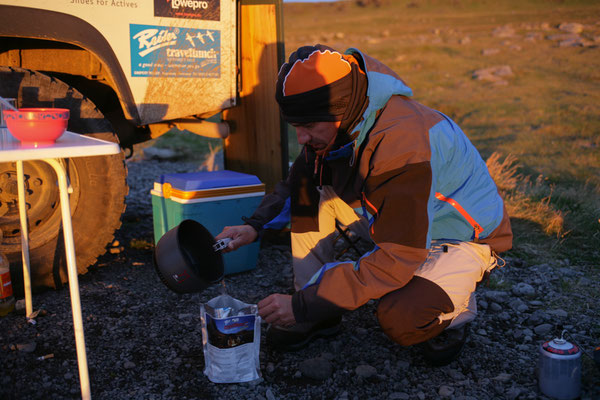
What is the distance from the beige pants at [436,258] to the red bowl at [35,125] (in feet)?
4.68

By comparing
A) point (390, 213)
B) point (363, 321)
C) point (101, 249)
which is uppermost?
point (390, 213)

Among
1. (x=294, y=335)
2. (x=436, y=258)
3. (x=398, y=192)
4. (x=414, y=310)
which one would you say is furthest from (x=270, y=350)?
(x=398, y=192)

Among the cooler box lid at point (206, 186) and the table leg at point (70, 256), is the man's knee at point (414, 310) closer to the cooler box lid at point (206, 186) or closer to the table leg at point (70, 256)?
the table leg at point (70, 256)

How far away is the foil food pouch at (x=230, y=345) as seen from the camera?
2.30 meters

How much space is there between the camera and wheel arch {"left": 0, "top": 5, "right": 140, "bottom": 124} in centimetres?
296

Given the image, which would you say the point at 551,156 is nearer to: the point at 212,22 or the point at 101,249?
the point at 212,22

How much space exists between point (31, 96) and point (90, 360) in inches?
60.6

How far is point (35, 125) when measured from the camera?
6.07 feet

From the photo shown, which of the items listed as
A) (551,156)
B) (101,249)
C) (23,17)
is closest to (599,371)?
(101,249)

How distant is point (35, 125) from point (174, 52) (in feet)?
6.14

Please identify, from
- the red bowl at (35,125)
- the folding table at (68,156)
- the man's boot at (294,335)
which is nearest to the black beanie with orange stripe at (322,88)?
the folding table at (68,156)

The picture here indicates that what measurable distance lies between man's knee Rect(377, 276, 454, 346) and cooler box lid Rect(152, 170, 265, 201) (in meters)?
1.56

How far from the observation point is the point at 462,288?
2.44 m

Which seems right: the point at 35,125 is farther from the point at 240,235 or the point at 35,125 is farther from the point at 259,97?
the point at 259,97
